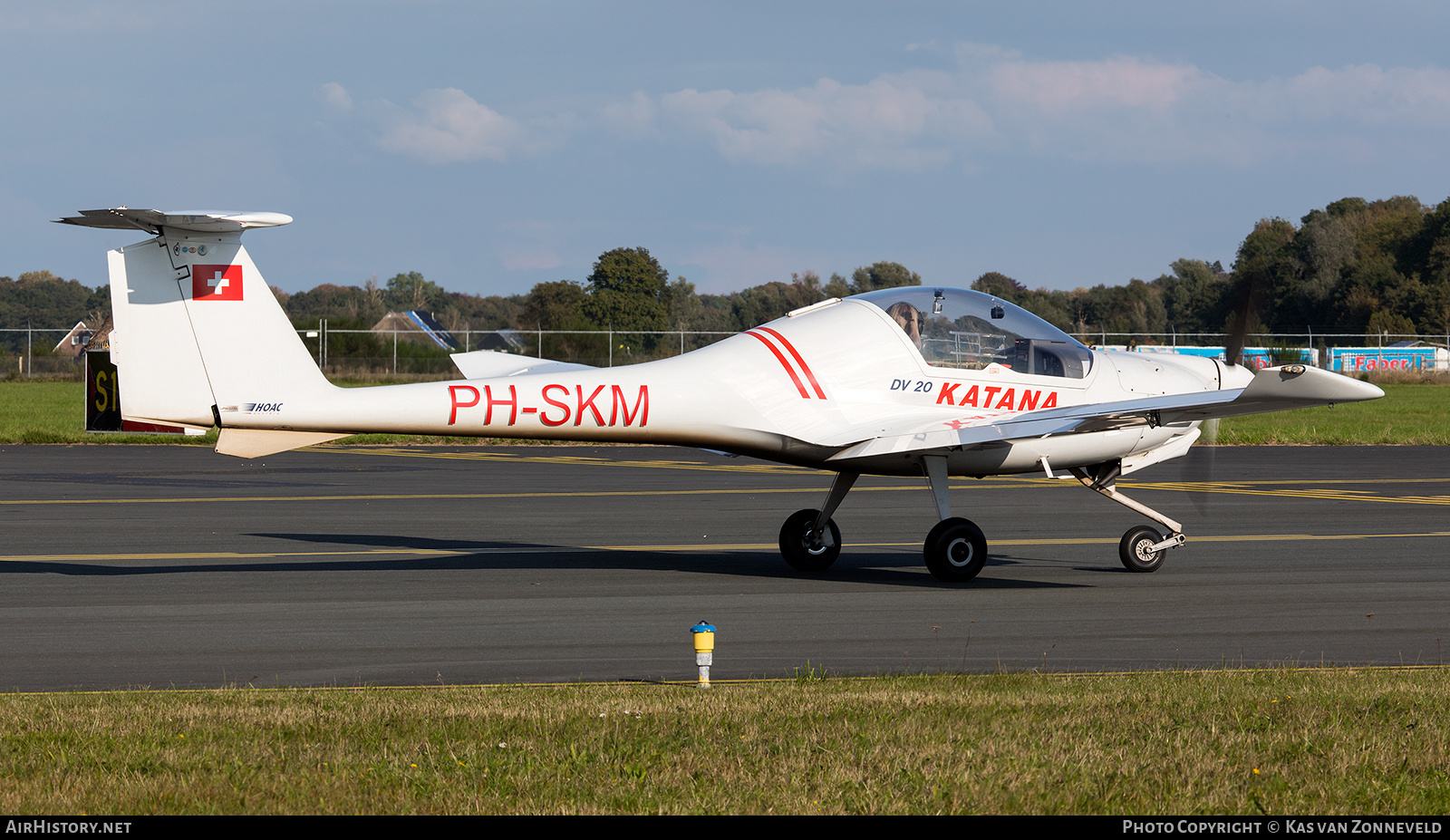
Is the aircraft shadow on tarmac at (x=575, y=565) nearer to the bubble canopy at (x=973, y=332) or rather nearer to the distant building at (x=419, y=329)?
the bubble canopy at (x=973, y=332)

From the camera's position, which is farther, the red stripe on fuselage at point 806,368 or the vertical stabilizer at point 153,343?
the red stripe on fuselage at point 806,368

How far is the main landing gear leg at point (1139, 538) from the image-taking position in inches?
528

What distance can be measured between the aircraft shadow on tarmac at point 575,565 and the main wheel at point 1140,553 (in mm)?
946

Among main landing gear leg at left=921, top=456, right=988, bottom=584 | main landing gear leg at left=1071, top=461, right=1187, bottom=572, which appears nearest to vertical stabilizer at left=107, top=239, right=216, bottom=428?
main landing gear leg at left=921, top=456, right=988, bottom=584

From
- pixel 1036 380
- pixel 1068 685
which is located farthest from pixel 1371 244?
pixel 1068 685

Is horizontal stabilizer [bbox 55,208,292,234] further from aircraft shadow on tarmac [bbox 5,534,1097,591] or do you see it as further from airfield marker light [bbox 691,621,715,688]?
airfield marker light [bbox 691,621,715,688]

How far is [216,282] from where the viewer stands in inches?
442

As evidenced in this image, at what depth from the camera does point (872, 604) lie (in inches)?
454

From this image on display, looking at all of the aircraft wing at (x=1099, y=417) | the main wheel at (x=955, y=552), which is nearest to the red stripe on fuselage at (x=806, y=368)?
the aircraft wing at (x=1099, y=417)

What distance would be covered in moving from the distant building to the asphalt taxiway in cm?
3759

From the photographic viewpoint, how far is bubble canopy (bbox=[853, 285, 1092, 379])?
42.8 ft

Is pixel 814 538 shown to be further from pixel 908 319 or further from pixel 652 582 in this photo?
pixel 908 319

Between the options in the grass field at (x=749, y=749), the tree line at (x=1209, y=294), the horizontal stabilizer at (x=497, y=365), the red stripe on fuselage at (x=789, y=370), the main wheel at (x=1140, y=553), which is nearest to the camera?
the grass field at (x=749, y=749)

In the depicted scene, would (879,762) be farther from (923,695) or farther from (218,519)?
(218,519)
